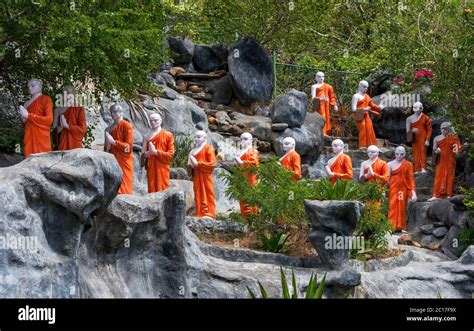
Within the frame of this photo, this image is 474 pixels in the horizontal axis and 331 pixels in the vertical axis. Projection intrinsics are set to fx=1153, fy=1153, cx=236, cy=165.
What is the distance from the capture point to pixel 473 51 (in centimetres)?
2295

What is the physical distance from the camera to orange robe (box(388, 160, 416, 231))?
74.9 ft

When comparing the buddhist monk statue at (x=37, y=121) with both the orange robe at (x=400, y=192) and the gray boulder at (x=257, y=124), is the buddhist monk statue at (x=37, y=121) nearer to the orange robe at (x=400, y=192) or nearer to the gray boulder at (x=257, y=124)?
the orange robe at (x=400, y=192)

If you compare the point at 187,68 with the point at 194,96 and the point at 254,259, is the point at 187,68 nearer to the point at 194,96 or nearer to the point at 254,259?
the point at 194,96

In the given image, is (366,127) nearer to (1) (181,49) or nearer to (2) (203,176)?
(1) (181,49)

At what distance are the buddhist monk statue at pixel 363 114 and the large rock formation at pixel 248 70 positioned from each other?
2345 mm

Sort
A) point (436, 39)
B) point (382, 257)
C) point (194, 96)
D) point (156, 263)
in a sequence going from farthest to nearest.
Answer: point (194, 96)
point (436, 39)
point (382, 257)
point (156, 263)

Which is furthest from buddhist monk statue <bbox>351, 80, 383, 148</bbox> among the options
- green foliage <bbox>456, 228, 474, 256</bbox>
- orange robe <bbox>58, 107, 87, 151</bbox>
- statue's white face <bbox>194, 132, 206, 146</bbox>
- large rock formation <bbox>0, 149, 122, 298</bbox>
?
large rock formation <bbox>0, 149, 122, 298</bbox>

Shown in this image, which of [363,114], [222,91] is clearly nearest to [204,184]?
[363,114]

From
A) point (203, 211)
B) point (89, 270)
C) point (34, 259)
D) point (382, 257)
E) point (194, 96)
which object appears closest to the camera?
point (34, 259)

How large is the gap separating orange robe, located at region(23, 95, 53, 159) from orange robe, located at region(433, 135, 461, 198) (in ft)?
31.6

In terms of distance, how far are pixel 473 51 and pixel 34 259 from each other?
43.2 feet

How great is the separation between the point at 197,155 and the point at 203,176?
0.37m

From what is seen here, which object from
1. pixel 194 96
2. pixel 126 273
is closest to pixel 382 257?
pixel 126 273

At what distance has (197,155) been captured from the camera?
19.5 m
